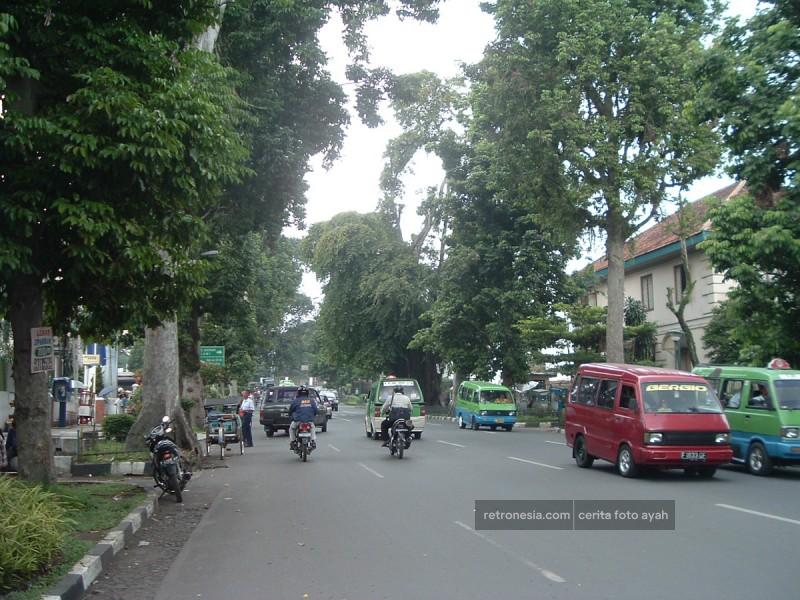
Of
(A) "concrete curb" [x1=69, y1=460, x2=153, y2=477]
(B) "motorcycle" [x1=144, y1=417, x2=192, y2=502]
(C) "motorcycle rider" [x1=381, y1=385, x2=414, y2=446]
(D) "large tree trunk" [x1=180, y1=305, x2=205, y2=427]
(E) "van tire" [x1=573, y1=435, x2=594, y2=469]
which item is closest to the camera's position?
(B) "motorcycle" [x1=144, y1=417, x2=192, y2=502]

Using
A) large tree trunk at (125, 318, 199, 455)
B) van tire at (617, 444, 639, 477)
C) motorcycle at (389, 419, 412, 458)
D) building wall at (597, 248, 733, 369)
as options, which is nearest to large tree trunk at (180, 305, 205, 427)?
large tree trunk at (125, 318, 199, 455)

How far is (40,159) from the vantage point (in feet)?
31.2

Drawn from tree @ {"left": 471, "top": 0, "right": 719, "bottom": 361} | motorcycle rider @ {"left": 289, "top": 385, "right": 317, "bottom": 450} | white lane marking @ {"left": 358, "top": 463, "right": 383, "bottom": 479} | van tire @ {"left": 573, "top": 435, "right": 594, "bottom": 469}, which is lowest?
white lane marking @ {"left": 358, "top": 463, "right": 383, "bottom": 479}

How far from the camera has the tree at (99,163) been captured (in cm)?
909

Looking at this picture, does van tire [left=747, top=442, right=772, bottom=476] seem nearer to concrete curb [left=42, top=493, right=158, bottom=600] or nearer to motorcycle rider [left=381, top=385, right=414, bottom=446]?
motorcycle rider [left=381, top=385, right=414, bottom=446]

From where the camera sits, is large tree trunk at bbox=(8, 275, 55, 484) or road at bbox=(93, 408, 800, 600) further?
large tree trunk at bbox=(8, 275, 55, 484)

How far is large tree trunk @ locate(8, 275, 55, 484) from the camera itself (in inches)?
427

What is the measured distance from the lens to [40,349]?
10.7 metres

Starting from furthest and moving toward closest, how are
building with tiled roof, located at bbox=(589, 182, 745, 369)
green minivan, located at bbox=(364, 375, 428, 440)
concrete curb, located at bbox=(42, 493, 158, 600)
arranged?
building with tiled roof, located at bbox=(589, 182, 745, 369), green minivan, located at bbox=(364, 375, 428, 440), concrete curb, located at bbox=(42, 493, 158, 600)

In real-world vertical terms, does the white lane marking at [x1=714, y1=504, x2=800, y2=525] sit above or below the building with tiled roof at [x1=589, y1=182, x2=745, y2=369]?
below

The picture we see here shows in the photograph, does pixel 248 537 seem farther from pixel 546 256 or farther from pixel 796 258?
pixel 546 256

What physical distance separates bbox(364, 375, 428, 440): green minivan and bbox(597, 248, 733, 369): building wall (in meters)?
11.1

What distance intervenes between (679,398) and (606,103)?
1404 cm

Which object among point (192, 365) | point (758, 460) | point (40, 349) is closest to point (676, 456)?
point (758, 460)
